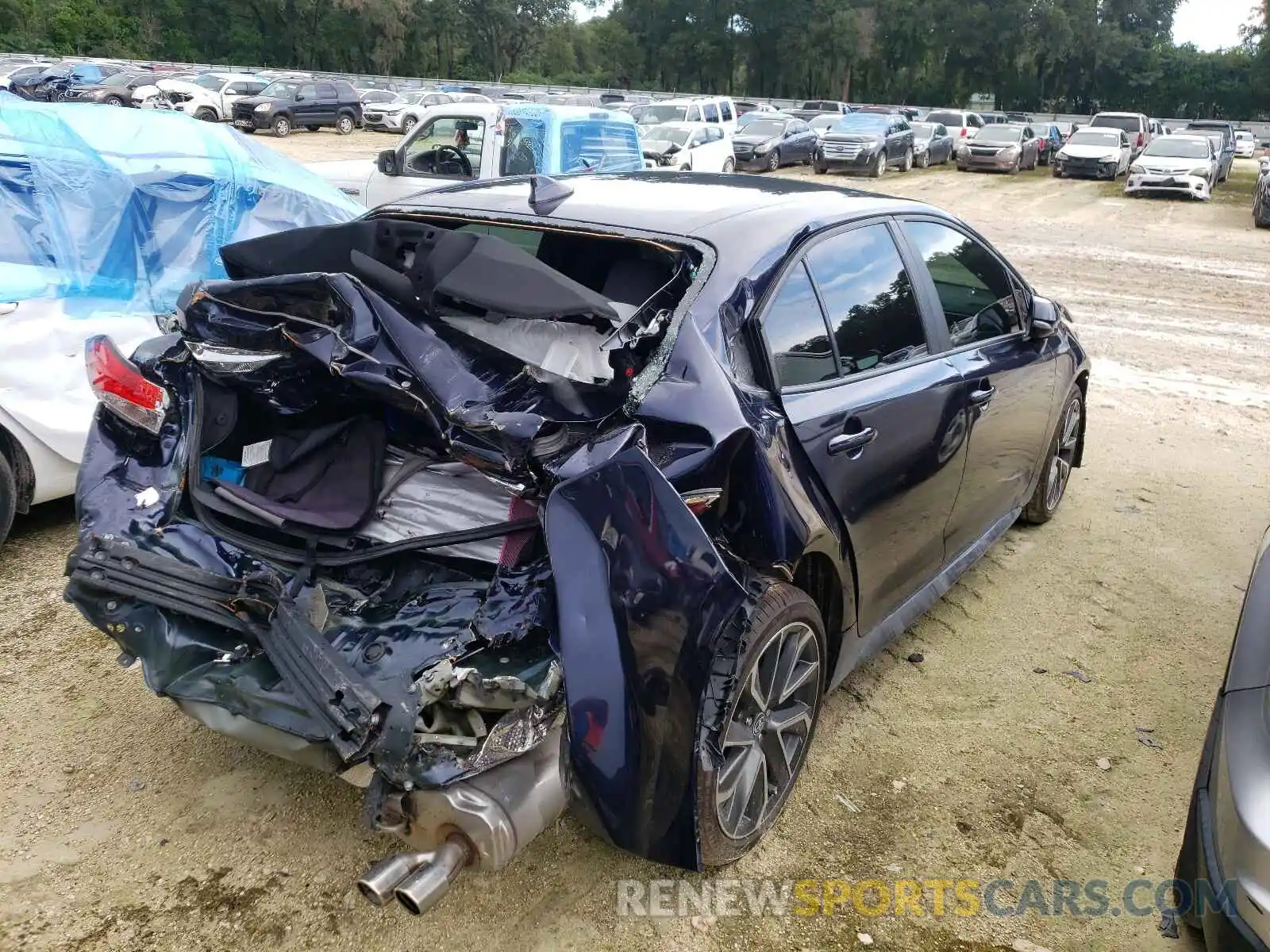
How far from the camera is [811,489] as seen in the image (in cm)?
272

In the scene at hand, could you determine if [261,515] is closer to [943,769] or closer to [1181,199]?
[943,769]

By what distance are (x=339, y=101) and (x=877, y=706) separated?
109 feet

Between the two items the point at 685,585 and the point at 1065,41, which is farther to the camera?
the point at 1065,41

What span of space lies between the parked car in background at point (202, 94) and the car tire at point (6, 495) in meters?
26.6

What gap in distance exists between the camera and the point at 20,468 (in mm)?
4137

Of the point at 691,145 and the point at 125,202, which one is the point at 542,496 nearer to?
the point at 125,202

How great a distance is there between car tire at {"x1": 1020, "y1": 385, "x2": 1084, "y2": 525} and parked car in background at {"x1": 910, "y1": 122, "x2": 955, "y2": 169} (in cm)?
2549

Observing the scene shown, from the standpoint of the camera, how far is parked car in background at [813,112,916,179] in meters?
24.7

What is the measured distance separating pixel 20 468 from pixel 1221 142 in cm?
3198

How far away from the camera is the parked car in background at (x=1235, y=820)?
1.98 m

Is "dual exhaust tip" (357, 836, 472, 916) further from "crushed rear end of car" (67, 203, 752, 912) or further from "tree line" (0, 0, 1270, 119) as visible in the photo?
"tree line" (0, 0, 1270, 119)

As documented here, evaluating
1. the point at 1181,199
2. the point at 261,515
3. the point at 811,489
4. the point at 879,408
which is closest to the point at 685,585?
the point at 811,489

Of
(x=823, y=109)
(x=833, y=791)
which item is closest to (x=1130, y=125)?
(x=823, y=109)

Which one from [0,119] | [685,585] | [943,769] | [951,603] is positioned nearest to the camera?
[685,585]
